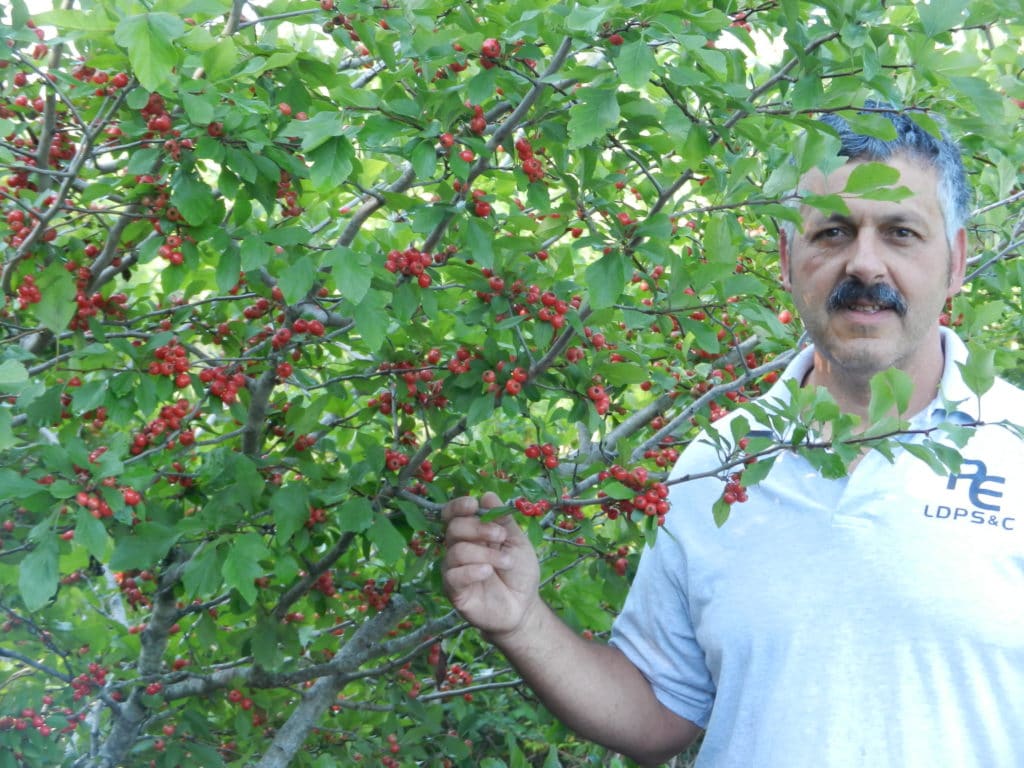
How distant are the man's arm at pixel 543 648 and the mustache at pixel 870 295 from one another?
0.92 meters

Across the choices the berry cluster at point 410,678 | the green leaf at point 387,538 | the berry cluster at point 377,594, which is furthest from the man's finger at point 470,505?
the berry cluster at point 410,678

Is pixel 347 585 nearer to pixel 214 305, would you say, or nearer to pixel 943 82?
pixel 214 305

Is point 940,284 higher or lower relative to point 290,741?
higher

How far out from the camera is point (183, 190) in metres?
2.47

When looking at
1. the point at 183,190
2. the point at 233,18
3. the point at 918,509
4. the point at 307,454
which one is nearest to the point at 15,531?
the point at 307,454

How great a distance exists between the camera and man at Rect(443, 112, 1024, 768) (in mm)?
2291

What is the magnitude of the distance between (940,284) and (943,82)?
52 cm

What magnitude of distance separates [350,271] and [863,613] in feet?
4.37

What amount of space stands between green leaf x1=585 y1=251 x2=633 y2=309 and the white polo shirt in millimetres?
552

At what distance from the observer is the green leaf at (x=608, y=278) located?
222cm

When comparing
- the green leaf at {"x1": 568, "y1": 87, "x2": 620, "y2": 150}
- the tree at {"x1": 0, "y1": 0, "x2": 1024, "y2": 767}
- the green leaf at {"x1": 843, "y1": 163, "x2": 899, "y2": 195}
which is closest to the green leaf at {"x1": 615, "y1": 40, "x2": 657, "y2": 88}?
the tree at {"x1": 0, "y1": 0, "x2": 1024, "y2": 767}

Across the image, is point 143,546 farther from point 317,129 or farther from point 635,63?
point 635,63

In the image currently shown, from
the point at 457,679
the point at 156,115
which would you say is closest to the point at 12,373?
the point at 156,115

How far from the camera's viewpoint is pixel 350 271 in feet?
7.53
